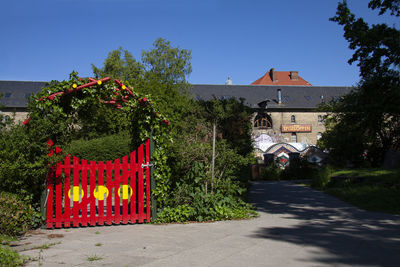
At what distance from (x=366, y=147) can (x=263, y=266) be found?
68.0 feet

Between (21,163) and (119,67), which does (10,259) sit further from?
(119,67)

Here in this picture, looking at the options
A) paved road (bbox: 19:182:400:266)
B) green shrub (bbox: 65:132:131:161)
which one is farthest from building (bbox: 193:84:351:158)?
paved road (bbox: 19:182:400:266)

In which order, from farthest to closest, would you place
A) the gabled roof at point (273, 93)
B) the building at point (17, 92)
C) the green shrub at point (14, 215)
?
the gabled roof at point (273, 93)
the building at point (17, 92)
the green shrub at point (14, 215)

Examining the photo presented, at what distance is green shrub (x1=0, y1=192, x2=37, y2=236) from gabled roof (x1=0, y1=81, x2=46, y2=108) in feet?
152

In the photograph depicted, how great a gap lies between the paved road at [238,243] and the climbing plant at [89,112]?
4.94ft

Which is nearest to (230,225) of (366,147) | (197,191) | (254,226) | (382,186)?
(254,226)

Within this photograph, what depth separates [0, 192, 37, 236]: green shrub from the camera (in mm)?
5902

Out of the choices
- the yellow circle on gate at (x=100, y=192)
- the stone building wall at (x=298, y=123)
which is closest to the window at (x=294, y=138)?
the stone building wall at (x=298, y=123)

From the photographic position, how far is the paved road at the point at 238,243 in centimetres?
453

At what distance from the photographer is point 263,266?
14.1 feet

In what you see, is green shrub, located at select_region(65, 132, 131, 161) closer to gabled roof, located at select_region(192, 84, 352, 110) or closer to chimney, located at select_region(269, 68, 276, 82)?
gabled roof, located at select_region(192, 84, 352, 110)

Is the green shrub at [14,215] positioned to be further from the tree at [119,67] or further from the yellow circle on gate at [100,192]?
the tree at [119,67]

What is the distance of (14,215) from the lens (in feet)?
19.9

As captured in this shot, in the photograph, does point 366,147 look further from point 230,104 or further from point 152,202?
point 152,202
